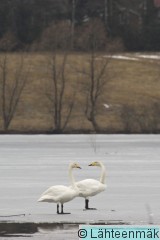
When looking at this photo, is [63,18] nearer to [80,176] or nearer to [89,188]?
[80,176]

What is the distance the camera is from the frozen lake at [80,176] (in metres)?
14.2

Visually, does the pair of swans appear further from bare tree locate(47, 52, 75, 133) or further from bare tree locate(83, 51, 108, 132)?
bare tree locate(83, 51, 108, 132)

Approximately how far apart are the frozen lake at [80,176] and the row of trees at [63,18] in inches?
1248

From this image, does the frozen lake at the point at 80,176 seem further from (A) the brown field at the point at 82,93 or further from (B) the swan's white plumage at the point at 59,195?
(A) the brown field at the point at 82,93

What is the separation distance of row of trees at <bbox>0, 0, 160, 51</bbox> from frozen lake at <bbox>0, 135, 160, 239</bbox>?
104ft

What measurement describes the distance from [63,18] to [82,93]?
955 inches

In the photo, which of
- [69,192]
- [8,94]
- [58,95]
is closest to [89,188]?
[69,192]

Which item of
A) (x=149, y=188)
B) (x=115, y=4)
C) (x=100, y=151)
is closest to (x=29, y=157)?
(x=100, y=151)

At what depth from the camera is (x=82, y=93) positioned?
4906cm

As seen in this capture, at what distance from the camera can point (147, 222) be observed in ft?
44.2

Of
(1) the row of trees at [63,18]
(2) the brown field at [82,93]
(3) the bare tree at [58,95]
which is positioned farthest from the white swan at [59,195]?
(1) the row of trees at [63,18]

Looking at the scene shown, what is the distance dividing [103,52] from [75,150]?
18308 millimetres

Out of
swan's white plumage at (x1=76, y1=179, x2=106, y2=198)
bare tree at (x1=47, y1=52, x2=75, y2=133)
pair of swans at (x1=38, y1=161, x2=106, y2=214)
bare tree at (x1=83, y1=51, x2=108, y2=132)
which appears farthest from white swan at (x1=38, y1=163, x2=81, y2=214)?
bare tree at (x1=83, y1=51, x2=108, y2=132)

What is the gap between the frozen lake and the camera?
14.2 metres
